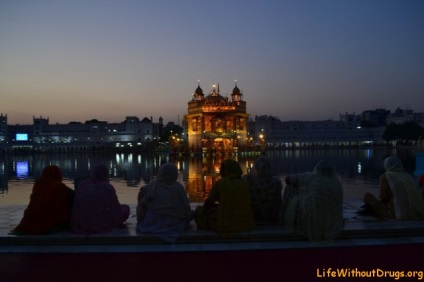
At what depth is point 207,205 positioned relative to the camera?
18.1 feet

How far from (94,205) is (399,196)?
13.1ft

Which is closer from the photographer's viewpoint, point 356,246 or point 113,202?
point 356,246

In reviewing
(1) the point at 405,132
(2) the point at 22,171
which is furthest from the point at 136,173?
(1) the point at 405,132

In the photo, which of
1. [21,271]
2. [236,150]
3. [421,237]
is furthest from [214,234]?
[236,150]

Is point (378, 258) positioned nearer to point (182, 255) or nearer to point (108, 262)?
point (182, 255)

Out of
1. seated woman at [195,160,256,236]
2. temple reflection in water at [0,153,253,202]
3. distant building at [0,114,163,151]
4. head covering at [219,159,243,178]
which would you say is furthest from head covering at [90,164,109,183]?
distant building at [0,114,163,151]

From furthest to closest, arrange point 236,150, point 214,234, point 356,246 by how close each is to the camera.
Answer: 1. point 236,150
2. point 214,234
3. point 356,246

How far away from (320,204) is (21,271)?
3.21 metres

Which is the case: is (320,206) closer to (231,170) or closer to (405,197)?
(231,170)

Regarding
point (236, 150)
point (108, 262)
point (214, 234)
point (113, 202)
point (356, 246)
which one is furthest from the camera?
point (236, 150)

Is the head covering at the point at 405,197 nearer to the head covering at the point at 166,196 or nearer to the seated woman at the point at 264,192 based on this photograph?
the seated woman at the point at 264,192

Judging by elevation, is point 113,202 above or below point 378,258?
above

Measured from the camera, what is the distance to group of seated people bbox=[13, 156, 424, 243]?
523cm

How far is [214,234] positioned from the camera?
5.34m
